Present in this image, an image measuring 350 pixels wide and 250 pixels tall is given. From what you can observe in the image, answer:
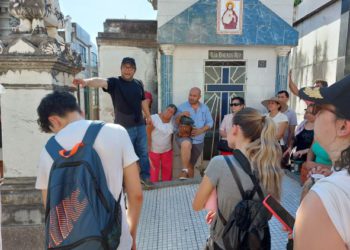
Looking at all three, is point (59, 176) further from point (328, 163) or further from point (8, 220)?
point (328, 163)

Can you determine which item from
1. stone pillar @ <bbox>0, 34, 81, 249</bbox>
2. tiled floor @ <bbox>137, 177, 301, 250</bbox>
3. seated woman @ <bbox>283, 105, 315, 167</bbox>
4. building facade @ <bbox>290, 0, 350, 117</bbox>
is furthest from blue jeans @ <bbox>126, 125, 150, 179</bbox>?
building facade @ <bbox>290, 0, 350, 117</bbox>

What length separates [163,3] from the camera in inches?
235

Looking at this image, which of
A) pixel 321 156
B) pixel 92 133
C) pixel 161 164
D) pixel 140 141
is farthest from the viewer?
pixel 161 164

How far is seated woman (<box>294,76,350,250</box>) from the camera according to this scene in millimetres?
843

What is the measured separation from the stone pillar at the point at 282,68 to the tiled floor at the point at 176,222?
244 cm

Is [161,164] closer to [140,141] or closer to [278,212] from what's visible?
[140,141]

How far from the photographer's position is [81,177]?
1438 millimetres

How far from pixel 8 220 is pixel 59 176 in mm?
1938

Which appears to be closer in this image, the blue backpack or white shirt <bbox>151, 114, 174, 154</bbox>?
the blue backpack

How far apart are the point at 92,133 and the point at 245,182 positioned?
2.98 ft

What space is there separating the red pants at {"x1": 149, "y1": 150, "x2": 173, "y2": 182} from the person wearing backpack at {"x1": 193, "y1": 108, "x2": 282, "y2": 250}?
321 centimetres

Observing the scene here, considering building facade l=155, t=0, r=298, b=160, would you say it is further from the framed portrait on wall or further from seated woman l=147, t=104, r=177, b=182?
seated woman l=147, t=104, r=177, b=182

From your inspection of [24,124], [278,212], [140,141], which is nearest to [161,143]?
[140,141]

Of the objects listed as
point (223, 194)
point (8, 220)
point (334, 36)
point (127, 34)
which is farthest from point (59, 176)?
point (334, 36)
